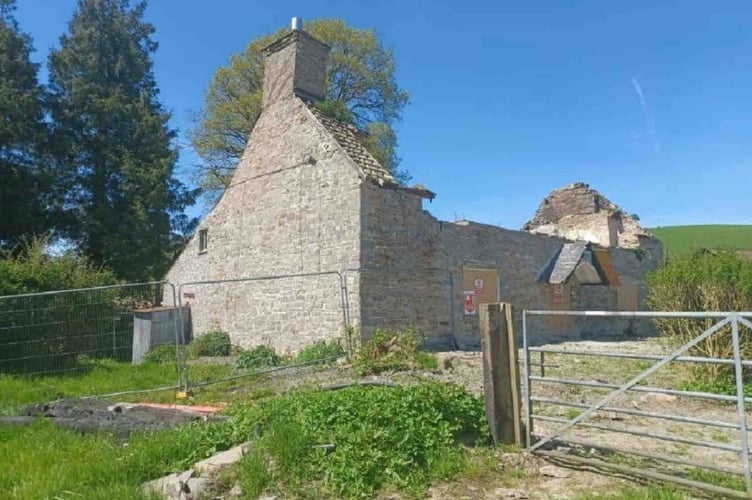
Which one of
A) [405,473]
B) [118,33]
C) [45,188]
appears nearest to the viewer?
[405,473]

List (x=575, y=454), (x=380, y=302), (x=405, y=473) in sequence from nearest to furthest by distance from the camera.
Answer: (x=405, y=473)
(x=575, y=454)
(x=380, y=302)

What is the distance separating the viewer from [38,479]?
457 cm

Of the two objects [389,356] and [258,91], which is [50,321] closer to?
[389,356]

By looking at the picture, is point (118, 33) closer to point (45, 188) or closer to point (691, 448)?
point (45, 188)

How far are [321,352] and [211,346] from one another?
17.4 ft

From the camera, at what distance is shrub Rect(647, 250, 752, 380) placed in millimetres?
8773

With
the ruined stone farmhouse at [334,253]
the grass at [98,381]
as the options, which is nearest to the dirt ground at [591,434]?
the grass at [98,381]

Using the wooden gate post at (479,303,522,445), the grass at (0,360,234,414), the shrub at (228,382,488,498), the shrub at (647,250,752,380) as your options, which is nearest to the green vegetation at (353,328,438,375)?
the grass at (0,360,234,414)

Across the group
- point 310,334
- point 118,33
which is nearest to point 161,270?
point 118,33

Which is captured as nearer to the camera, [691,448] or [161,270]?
[691,448]

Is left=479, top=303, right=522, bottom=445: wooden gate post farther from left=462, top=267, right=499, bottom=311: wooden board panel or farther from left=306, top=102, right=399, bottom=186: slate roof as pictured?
left=462, top=267, right=499, bottom=311: wooden board panel

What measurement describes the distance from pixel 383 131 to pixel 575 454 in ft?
83.8

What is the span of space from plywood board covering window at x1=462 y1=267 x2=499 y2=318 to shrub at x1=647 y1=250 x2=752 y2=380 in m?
5.24

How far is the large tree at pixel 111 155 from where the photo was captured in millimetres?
24531
